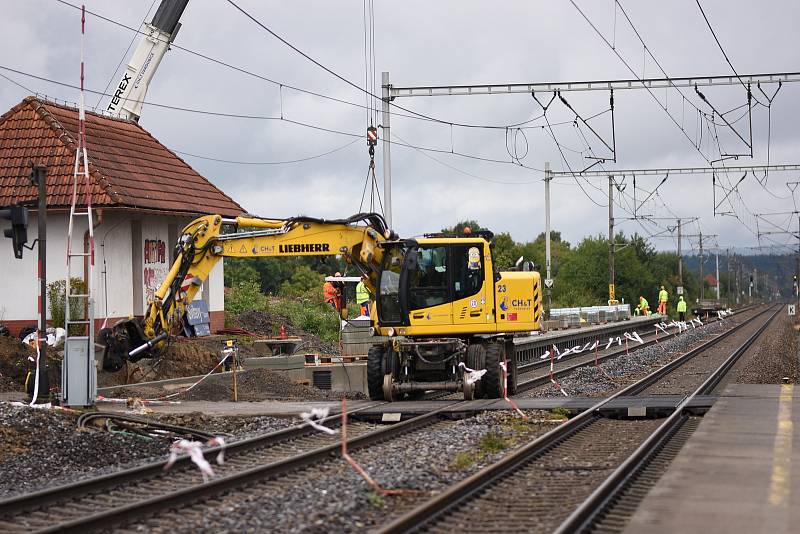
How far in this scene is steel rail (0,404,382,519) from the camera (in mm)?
10164

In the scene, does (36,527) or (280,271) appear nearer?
(36,527)

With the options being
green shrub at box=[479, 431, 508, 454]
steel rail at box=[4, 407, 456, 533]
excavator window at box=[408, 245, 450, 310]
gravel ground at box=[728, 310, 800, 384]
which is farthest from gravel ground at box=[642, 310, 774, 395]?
steel rail at box=[4, 407, 456, 533]

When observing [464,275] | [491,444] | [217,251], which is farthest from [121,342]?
[464,275]

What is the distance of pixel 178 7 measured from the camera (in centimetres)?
3428

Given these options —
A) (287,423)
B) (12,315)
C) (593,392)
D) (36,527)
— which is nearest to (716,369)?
(593,392)

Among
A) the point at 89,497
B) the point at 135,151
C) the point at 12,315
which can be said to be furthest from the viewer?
the point at 135,151

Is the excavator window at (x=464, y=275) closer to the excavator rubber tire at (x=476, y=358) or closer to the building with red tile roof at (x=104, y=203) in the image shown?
the excavator rubber tire at (x=476, y=358)

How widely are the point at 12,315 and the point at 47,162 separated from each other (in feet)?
13.5

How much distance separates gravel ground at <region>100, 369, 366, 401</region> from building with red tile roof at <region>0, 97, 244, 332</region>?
4786 millimetres

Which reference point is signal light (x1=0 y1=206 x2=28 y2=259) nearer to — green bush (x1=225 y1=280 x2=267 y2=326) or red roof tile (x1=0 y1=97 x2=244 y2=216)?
red roof tile (x1=0 y1=97 x2=244 y2=216)

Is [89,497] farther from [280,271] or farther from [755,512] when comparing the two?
[280,271]

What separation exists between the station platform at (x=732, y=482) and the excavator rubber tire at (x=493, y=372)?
5.04 metres

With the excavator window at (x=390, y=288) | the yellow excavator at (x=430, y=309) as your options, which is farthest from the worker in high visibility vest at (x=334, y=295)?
the excavator window at (x=390, y=288)

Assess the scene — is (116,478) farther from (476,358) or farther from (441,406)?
(476,358)
